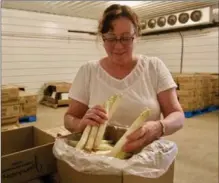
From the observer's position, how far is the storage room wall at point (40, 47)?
6.67 metres

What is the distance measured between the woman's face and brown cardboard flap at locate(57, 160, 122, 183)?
707 millimetres

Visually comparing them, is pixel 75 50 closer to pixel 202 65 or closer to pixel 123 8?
pixel 202 65

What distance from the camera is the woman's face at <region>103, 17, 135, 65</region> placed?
1.36 m

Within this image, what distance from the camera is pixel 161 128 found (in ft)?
3.77

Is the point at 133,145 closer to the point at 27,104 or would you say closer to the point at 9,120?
the point at 9,120

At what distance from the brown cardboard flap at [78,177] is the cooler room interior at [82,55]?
8.50ft

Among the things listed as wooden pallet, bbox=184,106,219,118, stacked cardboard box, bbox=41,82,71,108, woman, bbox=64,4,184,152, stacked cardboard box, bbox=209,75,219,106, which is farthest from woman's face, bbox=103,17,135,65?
stacked cardboard box, bbox=209,75,219,106

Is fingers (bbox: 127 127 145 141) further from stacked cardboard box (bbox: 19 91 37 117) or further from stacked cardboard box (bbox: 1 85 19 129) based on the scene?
stacked cardboard box (bbox: 19 91 37 117)

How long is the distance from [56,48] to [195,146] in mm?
5324

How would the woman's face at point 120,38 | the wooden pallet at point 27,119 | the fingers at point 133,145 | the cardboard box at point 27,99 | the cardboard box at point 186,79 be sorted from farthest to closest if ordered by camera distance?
the cardboard box at point 186,79 → the wooden pallet at point 27,119 → the cardboard box at point 27,99 → the woman's face at point 120,38 → the fingers at point 133,145

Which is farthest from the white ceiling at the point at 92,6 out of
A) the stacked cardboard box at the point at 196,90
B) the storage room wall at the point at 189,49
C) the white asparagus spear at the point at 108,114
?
the white asparagus spear at the point at 108,114

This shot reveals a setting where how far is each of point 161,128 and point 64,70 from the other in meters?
6.93

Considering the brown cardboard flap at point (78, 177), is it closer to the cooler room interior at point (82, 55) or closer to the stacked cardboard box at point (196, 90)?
the cooler room interior at point (82, 55)

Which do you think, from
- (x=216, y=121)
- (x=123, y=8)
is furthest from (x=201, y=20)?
(x=123, y=8)
